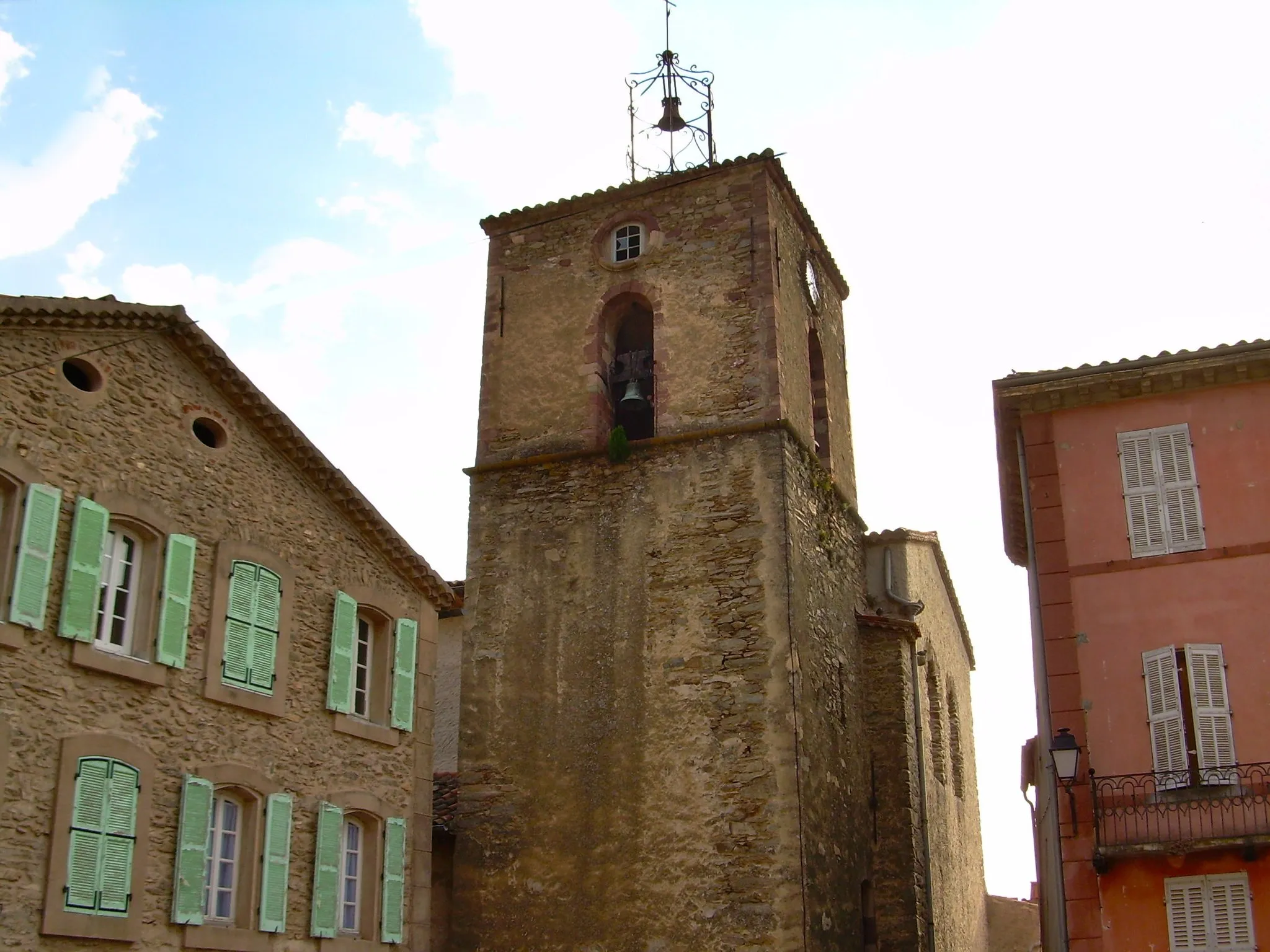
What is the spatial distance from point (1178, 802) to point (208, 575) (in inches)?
356

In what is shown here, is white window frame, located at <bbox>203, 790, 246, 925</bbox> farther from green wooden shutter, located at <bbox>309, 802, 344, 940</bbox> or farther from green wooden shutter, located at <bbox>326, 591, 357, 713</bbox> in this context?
green wooden shutter, located at <bbox>326, 591, 357, 713</bbox>

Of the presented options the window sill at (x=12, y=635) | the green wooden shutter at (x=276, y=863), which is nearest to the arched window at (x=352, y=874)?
the green wooden shutter at (x=276, y=863)

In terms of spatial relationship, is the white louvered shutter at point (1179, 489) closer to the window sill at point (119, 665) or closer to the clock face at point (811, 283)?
the clock face at point (811, 283)

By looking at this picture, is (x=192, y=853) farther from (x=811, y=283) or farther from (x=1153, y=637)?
(x=811, y=283)

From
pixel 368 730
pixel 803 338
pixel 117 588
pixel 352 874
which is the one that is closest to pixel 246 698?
pixel 117 588

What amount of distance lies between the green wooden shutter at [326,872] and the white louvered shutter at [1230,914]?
7.99m

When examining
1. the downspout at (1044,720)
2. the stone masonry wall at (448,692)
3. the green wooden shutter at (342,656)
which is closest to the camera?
the downspout at (1044,720)

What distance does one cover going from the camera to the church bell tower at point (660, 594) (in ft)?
53.1

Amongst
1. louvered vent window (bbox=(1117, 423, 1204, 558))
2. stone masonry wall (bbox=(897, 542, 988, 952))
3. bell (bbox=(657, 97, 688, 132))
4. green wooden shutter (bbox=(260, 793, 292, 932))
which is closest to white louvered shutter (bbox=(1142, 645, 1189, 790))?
louvered vent window (bbox=(1117, 423, 1204, 558))

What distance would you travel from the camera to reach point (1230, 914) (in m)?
12.3

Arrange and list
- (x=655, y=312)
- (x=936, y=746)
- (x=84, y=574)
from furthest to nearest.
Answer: (x=936, y=746) → (x=655, y=312) → (x=84, y=574)

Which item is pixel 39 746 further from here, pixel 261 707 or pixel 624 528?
pixel 624 528

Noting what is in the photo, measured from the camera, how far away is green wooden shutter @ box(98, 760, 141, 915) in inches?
447

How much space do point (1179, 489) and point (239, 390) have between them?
9.27 m
